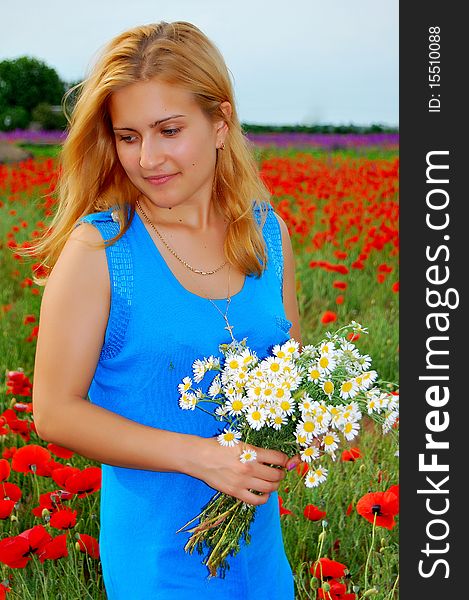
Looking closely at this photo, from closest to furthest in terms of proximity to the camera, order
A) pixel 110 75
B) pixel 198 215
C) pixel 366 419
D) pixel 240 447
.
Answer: pixel 240 447 → pixel 110 75 → pixel 198 215 → pixel 366 419

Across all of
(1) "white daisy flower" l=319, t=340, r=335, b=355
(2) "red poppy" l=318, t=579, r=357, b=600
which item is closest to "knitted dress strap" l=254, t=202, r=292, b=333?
(1) "white daisy flower" l=319, t=340, r=335, b=355

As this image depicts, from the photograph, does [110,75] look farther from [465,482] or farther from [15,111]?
[15,111]

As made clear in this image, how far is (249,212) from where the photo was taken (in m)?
1.83

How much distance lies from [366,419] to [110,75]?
230 centimetres

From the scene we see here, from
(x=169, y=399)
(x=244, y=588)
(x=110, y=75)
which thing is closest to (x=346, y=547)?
(x=244, y=588)

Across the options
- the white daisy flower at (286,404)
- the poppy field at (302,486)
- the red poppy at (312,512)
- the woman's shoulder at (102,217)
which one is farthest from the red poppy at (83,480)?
the white daisy flower at (286,404)

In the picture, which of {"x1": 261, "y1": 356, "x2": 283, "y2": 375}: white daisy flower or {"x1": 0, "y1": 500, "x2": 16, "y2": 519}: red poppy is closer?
{"x1": 261, "y1": 356, "x2": 283, "y2": 375}: white daisy flower

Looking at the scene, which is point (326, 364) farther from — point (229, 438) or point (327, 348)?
point (229, 438)

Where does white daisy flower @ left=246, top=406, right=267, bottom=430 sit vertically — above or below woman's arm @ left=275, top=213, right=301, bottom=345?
below

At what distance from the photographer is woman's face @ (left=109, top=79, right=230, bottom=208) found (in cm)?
154

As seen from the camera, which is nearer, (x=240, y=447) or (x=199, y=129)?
Result: (x=240, y=447)

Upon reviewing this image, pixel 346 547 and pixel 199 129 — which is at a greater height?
pixel 199 129

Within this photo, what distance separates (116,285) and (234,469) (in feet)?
1.21

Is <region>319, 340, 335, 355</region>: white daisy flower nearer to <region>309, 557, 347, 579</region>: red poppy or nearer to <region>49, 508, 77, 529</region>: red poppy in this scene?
<region>309, 557, 347, 579</region>: red poppy
